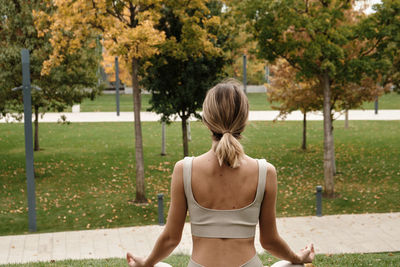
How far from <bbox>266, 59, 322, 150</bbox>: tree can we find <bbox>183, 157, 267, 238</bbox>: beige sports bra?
1417 centimetres

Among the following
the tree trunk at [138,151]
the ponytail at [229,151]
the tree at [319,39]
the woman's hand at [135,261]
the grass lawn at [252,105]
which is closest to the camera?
the ponytail at [229,151]

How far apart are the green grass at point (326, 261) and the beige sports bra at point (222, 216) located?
192 inches

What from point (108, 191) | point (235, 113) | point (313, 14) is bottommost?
point (108, 191)

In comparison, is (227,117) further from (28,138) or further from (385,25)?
(385,25)

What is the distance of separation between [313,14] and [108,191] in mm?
7311

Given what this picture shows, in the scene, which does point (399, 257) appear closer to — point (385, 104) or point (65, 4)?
point (65, 4)

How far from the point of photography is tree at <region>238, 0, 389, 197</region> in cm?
1165

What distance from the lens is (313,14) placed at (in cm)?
1184

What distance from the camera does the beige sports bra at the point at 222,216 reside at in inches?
81.9

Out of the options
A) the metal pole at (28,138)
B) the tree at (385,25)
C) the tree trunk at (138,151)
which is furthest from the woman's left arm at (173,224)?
the tree at (385,25)

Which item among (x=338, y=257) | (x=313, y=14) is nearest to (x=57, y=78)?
(x=313, y=14)

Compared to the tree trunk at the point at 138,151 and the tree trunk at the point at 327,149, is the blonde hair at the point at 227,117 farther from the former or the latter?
the tree trunk at the point at 327,149

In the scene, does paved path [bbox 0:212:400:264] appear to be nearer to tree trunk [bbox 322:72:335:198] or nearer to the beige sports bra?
tree trunk [bbox 322:72:335:198]

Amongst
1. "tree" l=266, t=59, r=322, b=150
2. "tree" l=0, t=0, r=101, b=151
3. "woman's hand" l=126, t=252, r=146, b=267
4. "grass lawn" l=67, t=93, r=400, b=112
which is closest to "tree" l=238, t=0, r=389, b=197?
"tree" l=266, t=59, r=322, b=150
